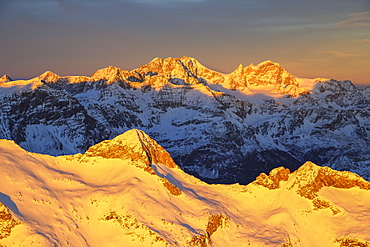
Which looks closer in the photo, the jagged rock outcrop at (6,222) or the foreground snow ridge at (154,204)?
the jagged rock outcrop at (6,222)

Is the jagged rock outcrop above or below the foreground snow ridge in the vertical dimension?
above

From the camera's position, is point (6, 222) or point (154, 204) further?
point (154, 204)

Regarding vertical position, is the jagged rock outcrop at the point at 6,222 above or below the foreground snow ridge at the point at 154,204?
above

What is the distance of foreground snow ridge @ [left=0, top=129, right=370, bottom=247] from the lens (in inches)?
5664

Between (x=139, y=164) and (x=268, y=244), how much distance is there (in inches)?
1428

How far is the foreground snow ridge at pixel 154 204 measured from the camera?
144 metres

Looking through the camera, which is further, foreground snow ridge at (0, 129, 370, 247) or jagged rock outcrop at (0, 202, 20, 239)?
foreground snow ridge at (0, 129, 370, 247)

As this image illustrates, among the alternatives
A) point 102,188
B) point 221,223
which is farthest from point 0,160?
point 221,223

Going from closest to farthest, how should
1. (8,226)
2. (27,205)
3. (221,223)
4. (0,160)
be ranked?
(8,226) → (27,205) → (0,160) → (221,223)

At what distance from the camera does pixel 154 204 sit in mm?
156375

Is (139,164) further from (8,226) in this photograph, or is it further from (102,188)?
(8,226)

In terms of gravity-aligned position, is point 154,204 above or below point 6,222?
below

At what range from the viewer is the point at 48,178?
159250mm

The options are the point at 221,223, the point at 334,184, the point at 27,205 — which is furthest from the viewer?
the point at 334,184
